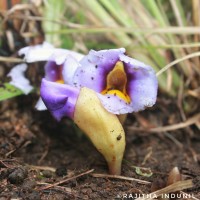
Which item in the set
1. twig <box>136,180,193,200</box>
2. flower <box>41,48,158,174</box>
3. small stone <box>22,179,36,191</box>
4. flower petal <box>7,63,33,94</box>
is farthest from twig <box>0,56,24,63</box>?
twig <box>136,180,193,200</box>

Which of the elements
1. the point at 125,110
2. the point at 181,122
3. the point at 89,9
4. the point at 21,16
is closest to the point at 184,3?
the point at 89,9

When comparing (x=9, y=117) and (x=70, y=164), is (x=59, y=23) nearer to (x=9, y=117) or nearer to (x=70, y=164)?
(x=9, y=117)

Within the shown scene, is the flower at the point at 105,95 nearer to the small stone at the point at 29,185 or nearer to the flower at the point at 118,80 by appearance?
the flower at the point at 118,80

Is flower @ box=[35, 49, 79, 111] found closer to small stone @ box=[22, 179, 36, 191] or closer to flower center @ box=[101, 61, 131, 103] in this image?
flower center @ box=[101, 61, 131, 103]

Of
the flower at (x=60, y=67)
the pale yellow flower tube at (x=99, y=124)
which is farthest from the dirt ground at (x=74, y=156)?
the flower at (x=60, y=67)

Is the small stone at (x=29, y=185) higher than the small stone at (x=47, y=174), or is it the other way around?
the small stone at (x=29, y=185)
